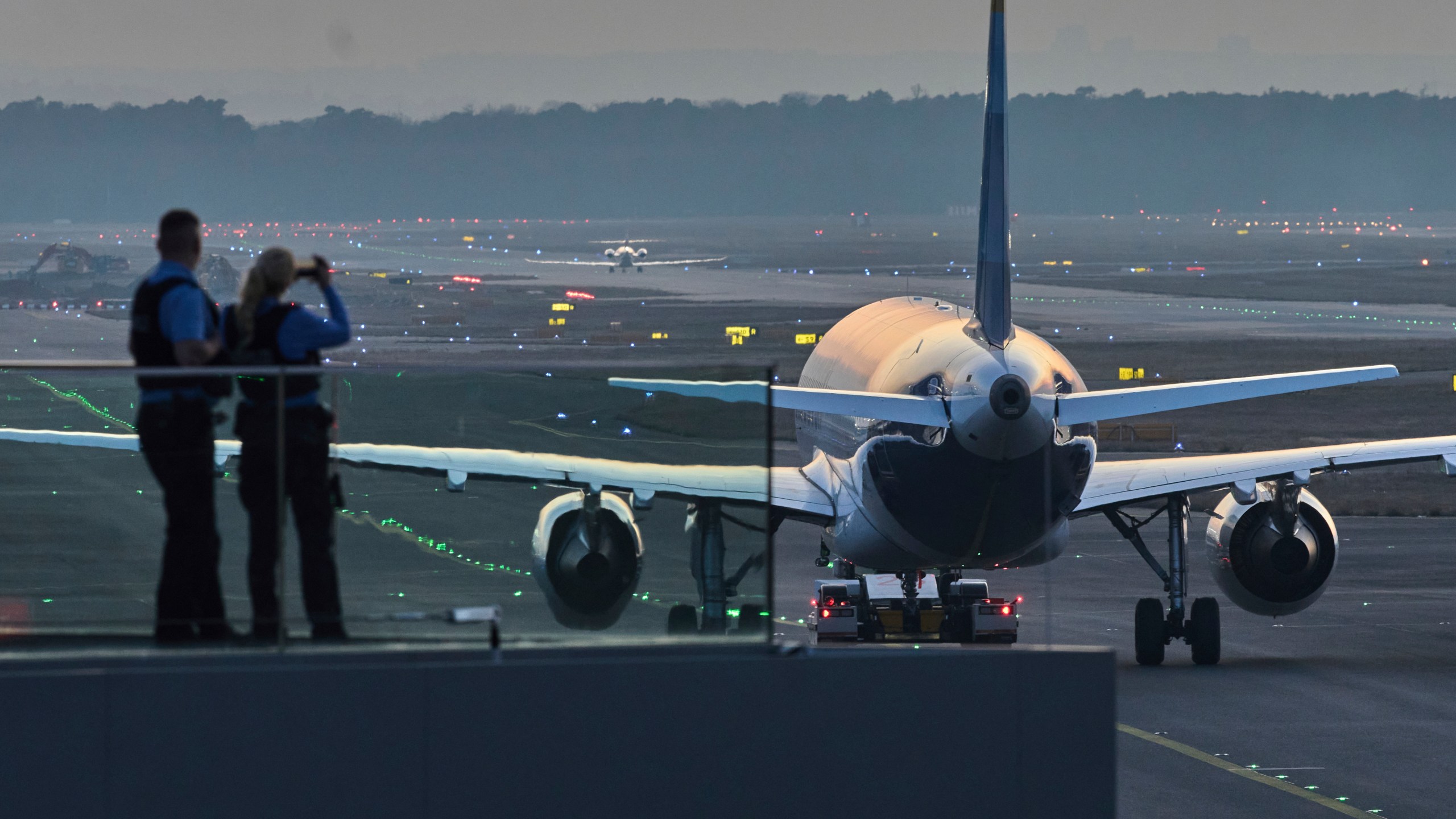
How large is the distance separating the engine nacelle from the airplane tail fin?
5.70 meters

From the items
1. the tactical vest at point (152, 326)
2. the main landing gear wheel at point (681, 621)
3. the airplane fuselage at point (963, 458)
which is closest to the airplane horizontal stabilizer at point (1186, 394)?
the airplane fuselage at point (963, 458)

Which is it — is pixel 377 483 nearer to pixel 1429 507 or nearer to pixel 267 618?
pixel 267 618

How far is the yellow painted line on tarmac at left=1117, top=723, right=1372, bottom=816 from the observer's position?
62.3ft

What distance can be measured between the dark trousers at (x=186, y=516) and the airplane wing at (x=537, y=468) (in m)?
0.15

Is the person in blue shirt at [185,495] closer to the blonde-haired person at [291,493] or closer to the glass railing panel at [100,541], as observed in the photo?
the glass railing panel at [100,541]

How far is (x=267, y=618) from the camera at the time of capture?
9.80 m

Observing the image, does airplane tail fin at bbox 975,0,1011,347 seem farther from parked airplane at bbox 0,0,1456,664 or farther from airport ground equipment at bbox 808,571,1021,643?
airport ground equipment at bbox 808,571,1021,643

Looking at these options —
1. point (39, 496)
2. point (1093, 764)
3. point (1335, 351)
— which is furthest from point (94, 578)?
point (1335, 351)

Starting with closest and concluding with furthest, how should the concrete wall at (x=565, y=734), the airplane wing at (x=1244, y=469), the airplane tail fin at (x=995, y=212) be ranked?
the concrete wall at (x=565, y=734)
the airplane tail fin at (x=995, y=212)
the airplane wing at (x=1244, y=469)

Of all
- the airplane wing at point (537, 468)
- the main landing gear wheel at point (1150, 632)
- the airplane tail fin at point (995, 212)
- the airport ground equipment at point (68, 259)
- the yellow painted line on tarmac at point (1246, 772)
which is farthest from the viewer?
the airport ground equipment at point (68, 259)

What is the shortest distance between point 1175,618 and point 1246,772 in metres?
8.17

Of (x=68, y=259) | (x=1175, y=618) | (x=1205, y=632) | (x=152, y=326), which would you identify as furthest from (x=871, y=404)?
(x=68, y=259)

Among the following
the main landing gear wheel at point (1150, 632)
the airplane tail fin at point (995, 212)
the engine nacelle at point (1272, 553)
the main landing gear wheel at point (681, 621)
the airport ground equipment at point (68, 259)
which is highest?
the airport ground equipment at point (68, 259)

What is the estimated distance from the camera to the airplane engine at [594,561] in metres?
9.82
